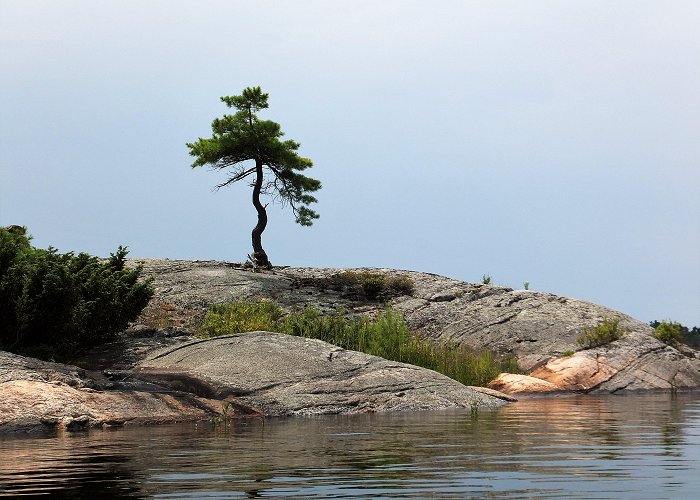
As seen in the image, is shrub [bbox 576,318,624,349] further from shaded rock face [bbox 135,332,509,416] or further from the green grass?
shaded rock face [bbox 135,332,509,416]

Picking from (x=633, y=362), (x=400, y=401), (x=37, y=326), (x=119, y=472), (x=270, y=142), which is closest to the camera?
(x=119, y=472)

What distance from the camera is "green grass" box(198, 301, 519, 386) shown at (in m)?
20.2

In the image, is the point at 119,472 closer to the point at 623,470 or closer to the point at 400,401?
the point at 623,470

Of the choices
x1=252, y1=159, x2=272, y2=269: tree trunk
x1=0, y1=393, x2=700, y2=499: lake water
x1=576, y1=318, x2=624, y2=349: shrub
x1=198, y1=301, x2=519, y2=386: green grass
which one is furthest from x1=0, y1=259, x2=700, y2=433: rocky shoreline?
x1=252, y1=159, x2=272, y2=269: tree trunk

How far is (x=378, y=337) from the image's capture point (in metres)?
20.5

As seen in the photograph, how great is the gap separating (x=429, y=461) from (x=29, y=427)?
7.04 meters

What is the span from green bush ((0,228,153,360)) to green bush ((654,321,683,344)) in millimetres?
17482

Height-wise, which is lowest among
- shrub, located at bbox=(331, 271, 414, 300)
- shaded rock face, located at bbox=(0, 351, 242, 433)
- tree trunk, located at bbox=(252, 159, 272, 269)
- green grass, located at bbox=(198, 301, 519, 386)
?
shaded rock face, located at bbox=(0, 351, 242, 433)

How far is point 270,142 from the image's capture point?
35.7 meters

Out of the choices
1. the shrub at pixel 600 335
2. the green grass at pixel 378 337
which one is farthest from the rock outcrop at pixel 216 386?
the shrub at pixel 600 335

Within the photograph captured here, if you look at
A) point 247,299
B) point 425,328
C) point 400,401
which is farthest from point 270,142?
point 400,401

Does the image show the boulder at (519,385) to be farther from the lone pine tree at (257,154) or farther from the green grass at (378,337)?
the lone pine tree at (257,154)

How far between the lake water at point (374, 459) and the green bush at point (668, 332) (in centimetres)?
1558

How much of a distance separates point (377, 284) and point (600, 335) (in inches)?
331
